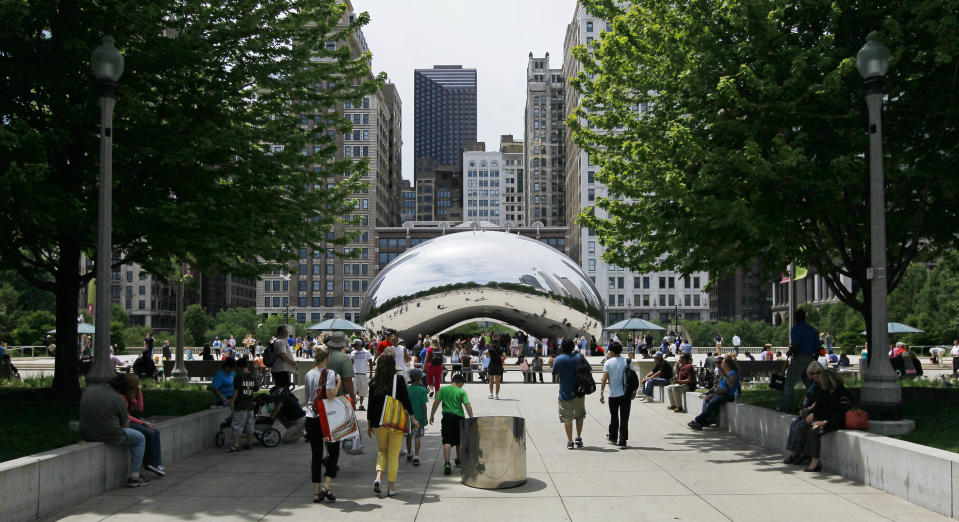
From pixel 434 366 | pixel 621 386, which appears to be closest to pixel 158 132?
pixel 621 386

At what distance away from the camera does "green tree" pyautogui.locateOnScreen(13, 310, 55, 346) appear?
51500mm

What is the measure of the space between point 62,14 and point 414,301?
101 feet

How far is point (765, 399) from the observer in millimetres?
15391

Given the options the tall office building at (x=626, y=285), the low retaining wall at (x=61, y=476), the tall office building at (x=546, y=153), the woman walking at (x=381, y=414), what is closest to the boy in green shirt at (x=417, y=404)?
the woman walking at (x=381, y=414)

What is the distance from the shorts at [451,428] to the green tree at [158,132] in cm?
478

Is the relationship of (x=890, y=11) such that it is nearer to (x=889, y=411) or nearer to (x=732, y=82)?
(x=732, y=82)

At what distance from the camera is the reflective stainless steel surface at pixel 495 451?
9.00 m

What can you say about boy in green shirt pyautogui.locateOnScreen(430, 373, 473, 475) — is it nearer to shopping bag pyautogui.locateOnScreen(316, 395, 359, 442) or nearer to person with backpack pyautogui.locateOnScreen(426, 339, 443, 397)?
shopping bag pyautogui.locateOnScreen(316, 395, 359, 442)

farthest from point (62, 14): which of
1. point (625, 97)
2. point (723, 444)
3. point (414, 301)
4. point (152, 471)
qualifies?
point (414, 301)

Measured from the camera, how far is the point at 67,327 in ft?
46.9

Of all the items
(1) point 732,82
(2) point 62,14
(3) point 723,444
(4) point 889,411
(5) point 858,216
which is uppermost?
(2) point 62,14

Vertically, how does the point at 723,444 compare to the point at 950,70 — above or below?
below

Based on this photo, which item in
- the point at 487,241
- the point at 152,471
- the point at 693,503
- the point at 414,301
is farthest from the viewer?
the point at 487,241

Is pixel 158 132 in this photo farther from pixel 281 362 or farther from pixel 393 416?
pixel 393 416
